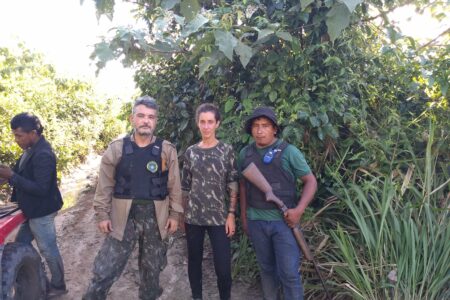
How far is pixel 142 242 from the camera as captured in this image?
9.96 feet

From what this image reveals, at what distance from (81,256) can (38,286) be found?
1357 millimetres

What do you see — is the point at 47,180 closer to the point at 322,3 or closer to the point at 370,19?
the point at 322,3

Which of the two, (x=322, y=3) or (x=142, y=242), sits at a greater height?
(x=322, y=3)

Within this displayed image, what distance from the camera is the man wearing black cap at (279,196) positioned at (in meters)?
2.76

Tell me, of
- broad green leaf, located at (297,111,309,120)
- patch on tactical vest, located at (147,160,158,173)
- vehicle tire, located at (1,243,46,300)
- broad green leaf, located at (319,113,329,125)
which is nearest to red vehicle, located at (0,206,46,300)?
vehicle tire, located at (1,243,46,300)

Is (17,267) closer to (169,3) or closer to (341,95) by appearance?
(169,3)

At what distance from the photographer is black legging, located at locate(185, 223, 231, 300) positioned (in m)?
3.07

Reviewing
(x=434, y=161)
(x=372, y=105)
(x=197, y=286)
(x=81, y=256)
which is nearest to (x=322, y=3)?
(x=372, y=105)

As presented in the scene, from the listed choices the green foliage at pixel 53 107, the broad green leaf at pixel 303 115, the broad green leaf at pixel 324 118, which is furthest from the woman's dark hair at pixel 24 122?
the green foliage at pixel 53 107

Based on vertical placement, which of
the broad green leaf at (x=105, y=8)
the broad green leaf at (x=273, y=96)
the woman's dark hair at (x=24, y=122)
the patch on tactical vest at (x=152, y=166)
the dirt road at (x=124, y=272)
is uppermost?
the broad green leaf at (x=105, y=8)

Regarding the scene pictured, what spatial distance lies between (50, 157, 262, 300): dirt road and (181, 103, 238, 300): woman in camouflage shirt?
693 mm

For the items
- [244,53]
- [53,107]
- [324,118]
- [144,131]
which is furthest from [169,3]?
[53,107]

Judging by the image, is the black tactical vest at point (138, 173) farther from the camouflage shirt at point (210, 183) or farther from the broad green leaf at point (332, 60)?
the broad green leaf at point (332, 60)

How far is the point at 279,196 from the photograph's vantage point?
282 centimetres
